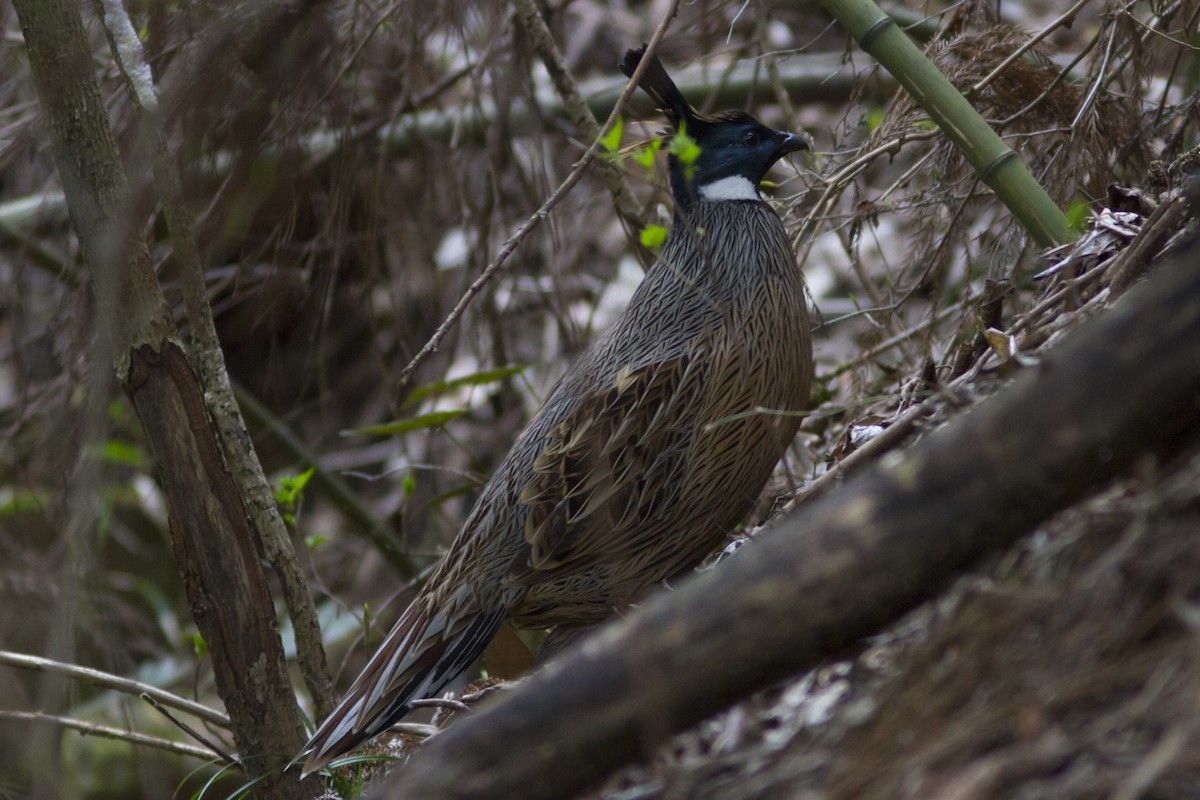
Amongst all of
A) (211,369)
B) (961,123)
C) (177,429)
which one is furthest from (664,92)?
(177,429)

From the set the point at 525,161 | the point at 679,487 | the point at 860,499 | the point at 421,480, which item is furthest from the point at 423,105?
the point at 860,499

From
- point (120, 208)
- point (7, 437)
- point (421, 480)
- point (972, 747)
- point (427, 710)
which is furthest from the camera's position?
point (421, 480)

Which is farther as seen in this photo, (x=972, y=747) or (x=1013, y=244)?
(x=1013, y=244)

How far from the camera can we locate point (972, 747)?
1364 mm

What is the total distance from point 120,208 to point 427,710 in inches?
73.5

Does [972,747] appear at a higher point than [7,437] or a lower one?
lower

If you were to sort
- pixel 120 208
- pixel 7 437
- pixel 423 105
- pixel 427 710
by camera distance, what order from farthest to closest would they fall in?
pixel 423 105, pixel 7 437, pixel 427 710, pixel 120 208

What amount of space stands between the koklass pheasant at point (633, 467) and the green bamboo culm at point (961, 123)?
648 mm

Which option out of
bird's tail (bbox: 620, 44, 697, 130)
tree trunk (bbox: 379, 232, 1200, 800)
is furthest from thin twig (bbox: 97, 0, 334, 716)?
tree trunk (bbox: 379, 232, 1200, 800)

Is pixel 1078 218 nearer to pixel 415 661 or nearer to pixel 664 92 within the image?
pixel 664 92

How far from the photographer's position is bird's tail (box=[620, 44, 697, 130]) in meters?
3.71

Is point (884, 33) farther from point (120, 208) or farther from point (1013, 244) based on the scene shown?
point (120, 208)

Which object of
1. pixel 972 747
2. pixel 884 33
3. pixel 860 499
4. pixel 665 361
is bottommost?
pixel 972 747

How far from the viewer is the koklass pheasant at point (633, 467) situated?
3418mm
